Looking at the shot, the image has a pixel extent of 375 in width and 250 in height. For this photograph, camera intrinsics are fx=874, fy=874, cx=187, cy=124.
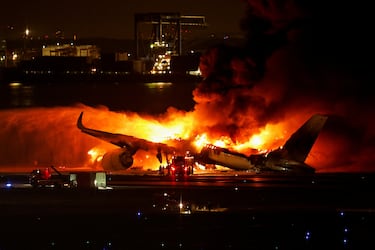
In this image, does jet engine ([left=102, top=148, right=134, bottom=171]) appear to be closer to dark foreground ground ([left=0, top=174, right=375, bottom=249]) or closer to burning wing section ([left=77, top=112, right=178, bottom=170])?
burning wing section ([left=77, top=112, right=178, bottom=170])

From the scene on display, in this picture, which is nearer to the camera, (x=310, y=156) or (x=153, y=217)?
(x=153, y=217)

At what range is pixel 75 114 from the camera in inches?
2972

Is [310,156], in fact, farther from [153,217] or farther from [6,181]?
[153,217]

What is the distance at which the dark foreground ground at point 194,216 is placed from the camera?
3300 centimetres

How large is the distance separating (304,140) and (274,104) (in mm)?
10351

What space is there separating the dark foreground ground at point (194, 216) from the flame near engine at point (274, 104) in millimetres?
14667

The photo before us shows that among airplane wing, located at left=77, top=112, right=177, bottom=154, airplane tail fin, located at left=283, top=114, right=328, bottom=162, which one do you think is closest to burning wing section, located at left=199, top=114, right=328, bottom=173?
airplane tail fin, located at left=283, top=114, right=328, bottom=162

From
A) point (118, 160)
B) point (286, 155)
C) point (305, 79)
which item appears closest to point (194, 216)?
point (286, 155)

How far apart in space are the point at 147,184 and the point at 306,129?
44.1ft

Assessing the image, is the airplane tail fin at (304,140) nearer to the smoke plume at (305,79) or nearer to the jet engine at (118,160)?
the smoke plume at (305,79)

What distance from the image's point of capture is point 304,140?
196ft

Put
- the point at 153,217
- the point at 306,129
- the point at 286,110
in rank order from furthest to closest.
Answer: the point at 286,110 → the point at 306,129 → the point at 153,217

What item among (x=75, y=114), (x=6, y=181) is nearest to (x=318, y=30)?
(x=75, y=114)

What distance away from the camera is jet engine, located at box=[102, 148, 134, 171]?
62469mm
